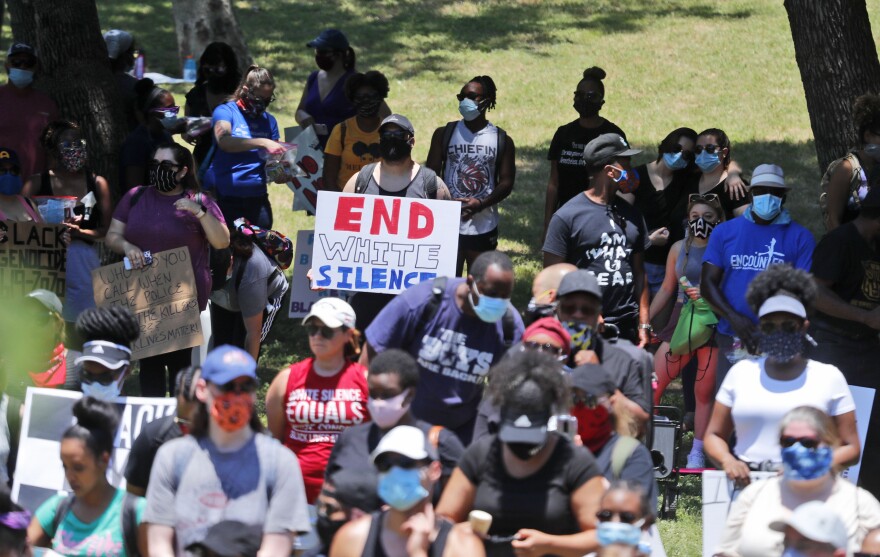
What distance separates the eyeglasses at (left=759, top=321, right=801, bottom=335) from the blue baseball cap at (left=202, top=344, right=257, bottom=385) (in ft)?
7.92

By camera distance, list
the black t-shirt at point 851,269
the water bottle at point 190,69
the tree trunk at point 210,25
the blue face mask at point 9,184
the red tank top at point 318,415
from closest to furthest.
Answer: the red tank top at point 318,415
the black t-shirt at point 851,269
the blue face mask at point 9,184
the tree trunk at point 210,25
the water bottle at point 190,69

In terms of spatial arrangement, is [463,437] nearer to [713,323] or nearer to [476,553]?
[476,553]

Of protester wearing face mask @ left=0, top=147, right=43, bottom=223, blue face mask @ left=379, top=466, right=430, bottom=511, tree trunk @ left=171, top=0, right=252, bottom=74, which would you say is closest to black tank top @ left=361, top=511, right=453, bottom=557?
blue face mask @ left=379, top=466, right=430, bottom=511

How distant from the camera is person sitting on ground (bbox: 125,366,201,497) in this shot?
643cm

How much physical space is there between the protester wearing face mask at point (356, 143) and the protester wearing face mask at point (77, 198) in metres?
1.68

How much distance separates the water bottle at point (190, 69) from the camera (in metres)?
20.7

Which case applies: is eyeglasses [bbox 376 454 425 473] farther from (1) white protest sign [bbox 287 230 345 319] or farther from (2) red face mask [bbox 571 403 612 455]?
(1) white protest sign [bbox 287 230 345 319]

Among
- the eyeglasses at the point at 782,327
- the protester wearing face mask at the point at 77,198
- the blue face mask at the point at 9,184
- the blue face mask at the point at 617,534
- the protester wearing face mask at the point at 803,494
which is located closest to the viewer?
the blue face mask at the point at 617,534

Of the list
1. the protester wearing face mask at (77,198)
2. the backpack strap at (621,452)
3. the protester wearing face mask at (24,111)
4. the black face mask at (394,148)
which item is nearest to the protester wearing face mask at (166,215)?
the protester wearing face mask at (77,198)

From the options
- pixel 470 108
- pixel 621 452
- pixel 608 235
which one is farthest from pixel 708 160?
pixel 621 452

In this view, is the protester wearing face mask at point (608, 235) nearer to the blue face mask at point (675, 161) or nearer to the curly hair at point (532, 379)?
the blue face mask at point (675, 161)

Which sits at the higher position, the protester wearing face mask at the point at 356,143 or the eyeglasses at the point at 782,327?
the protester wearing face mask at the point at 356,143

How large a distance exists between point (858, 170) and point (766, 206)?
0.99 m

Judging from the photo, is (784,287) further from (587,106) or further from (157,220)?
(587,106)
